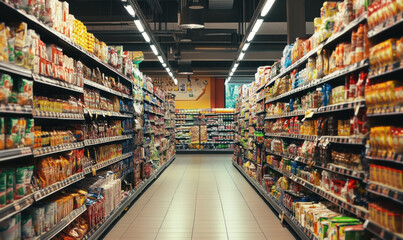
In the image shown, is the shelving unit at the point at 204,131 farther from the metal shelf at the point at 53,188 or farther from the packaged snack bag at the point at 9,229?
the packaged snack bag at the point at 9,229

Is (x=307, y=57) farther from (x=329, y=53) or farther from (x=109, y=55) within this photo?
(x=109, y=55)

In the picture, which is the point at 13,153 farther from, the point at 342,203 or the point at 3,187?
the point at 342,203

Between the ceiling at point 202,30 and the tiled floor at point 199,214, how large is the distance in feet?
13.4

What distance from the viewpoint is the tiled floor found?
532 cm

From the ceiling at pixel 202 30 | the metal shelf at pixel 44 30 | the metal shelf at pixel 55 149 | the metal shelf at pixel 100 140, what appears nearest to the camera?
the metal shelf at pixel 44 30

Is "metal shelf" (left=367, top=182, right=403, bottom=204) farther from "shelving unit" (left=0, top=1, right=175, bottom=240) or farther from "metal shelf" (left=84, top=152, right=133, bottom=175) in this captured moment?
"metal shelf" (left=84, top=152, right=133, bottom=175)

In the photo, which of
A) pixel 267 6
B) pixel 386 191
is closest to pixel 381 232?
pixel 386 191

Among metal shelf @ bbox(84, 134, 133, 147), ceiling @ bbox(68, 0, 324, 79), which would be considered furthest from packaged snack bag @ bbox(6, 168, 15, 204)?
ceiling @ bbox(68, 0, 324, 79)

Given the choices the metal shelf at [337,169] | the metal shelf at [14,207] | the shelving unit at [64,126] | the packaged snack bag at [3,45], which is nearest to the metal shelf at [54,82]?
the shelving unit at [64,126]

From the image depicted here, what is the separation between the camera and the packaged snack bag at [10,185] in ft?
9.34

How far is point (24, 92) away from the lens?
306 centimetres

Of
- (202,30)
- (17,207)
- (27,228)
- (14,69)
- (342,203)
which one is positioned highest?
(202,30)

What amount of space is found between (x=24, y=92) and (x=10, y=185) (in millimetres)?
733

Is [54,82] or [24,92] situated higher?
[54,82]
